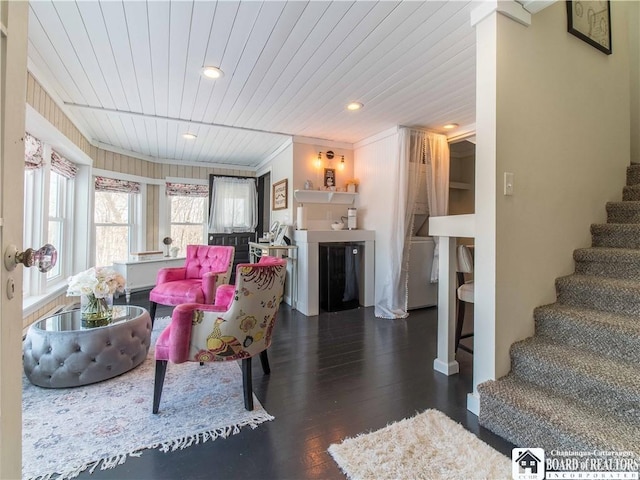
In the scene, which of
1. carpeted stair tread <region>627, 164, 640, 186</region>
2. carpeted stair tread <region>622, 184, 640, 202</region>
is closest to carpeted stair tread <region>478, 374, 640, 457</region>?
carpeted stair tread <region>622, 184, 640, 202</region>

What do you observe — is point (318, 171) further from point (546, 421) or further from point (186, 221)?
point (546, 421)

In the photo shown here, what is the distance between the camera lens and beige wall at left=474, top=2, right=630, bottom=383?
5.88 ft

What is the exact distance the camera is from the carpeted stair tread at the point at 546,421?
4.38 ft

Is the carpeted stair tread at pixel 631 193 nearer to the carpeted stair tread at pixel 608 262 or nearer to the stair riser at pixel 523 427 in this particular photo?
the carpeted stair tread at pixel 608 262

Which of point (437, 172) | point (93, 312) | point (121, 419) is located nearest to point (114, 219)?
point (93, 312)

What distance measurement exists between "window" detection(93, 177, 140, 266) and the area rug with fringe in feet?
10.8

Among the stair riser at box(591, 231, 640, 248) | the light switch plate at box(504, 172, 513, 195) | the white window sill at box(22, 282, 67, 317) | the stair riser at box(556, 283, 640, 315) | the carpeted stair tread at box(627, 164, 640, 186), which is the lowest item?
the white window sill at box(22, 282, 67, 317)

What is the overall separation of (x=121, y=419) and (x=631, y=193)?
392cm

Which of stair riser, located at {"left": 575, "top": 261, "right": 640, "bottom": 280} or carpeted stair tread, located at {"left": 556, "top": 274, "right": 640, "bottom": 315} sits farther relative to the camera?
stair riser, located at {"left": 575, "top": 261, "right": 640, "bottom": 280}

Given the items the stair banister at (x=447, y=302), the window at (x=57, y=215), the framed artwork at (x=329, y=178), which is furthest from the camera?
the framed artwork at (x=329, y=178)

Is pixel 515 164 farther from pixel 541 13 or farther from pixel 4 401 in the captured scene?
pixel 4 401

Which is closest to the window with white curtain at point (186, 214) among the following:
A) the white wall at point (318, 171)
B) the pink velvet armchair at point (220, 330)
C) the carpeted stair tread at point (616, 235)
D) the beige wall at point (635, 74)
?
the white wall at point (318, 171)

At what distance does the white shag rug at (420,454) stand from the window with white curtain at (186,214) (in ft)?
16.4

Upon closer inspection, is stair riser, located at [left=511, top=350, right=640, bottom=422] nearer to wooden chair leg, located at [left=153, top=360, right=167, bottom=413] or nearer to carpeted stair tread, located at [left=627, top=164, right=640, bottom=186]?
carpeted stair tread, located at [left=627, top=164, right=640, bottom=186]
